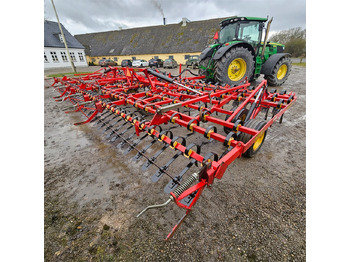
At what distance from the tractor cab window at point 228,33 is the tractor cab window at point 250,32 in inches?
8.5

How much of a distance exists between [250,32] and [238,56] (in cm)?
152

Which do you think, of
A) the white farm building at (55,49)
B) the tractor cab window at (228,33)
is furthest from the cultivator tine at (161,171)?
the white farm building at (55,49)

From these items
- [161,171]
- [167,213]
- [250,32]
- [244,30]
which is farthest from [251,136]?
[250,32]

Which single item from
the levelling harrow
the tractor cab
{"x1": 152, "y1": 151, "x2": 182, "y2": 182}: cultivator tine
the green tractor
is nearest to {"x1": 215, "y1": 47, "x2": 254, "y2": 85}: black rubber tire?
→ the green tractor

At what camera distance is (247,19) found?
18.6 ft

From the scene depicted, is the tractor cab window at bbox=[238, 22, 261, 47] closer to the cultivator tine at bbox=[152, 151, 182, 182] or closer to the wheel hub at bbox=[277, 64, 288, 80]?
the wheel hub at bbox=[277, 64, 288, 80]

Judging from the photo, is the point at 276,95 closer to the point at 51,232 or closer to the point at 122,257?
the point at 122,257

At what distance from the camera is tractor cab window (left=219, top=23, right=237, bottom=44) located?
595 cm

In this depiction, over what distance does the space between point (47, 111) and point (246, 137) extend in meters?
6.49

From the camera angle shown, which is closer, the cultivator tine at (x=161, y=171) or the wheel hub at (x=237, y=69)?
the cultivator tine at (x=161, y=171)

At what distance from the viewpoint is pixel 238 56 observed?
214 inches

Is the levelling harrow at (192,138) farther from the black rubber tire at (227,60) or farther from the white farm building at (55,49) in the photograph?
the white farm building at (55,49)

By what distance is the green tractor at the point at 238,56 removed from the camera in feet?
17.2

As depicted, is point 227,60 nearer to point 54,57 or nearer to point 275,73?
point 275,73
